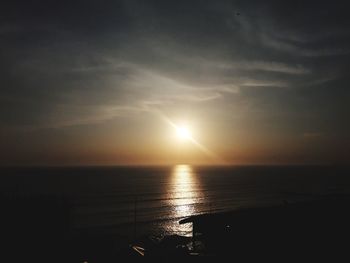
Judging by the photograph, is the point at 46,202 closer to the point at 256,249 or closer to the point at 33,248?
the point at 33,248

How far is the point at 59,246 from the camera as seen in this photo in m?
25.1

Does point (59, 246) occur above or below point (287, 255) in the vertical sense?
below

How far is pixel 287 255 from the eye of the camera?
15070 millimetres

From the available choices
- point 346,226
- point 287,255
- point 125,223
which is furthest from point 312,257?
point 125,223

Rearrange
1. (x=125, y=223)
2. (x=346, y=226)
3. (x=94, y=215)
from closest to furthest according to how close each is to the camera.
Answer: (x=346, y=226)
(x=125, y=223)
(x=94, y=215)

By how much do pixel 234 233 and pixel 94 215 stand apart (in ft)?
173

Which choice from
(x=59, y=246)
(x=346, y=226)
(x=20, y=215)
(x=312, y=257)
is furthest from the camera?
(x=20, y=215)

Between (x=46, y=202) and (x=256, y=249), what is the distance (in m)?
25.1

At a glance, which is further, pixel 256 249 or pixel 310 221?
pixel 310 221

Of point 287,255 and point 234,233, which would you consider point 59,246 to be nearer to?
point 234,233

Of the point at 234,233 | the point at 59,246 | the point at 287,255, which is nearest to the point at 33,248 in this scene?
the point at 59,246

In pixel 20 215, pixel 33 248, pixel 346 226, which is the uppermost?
pixel 346 226

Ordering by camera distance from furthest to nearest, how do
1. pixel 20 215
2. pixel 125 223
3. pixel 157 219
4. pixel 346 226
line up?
pixel 157 219, pixel 125 223, pixel 20 215, pixel 346 226

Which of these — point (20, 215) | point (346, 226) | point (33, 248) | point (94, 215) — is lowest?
point (94, 215)
